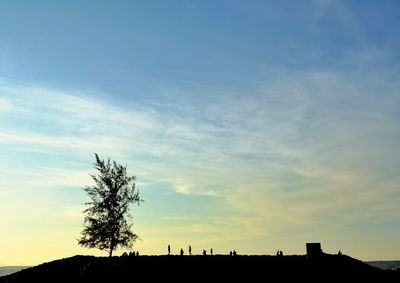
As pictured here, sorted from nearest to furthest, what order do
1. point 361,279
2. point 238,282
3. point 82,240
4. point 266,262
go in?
point 238,282, point 361,279, point 266,262, point 82,240

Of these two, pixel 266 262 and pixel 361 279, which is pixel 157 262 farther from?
pixel 361 279

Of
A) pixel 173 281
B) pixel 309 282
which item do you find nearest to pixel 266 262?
pixel 309 282

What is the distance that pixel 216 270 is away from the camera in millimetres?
38656

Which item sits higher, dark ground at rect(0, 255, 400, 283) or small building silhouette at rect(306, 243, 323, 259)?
small building silhouette at rect(306, 243, 323, 259)

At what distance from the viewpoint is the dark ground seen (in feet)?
121

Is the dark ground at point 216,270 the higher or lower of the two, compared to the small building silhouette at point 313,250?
lower

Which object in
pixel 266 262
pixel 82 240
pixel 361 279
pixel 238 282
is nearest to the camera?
pixel 238 282

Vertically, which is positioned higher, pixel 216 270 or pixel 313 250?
pixel 313 250

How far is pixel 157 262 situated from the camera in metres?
41.5

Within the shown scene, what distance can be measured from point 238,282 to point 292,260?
304 inches

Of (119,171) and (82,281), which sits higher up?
(119,171)

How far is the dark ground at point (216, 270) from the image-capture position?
37.0 meters

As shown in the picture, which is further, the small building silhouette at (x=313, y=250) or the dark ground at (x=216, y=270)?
the dark ground at (x=216, y=270)

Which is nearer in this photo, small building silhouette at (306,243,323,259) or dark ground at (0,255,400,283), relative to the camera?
small building silhouette at (306,243,323,259)
